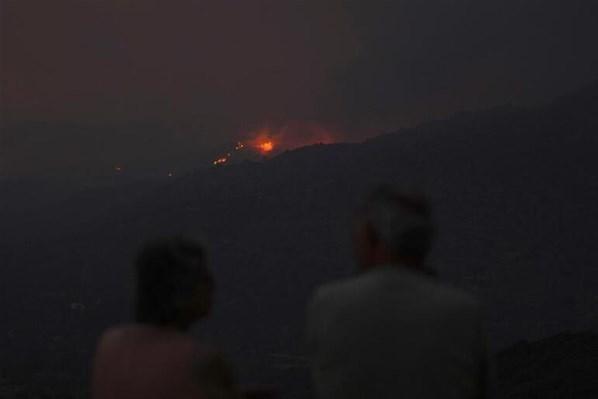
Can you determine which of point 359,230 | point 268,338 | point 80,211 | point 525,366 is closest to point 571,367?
point 525,366

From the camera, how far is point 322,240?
43.3 m

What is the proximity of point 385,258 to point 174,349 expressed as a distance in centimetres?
63

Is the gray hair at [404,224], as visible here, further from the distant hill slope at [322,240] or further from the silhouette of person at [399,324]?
the distant hill slope at [322,240]

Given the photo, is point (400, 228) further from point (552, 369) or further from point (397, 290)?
point (552, 369)

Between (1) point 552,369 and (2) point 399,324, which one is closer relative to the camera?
(2) point 399,324

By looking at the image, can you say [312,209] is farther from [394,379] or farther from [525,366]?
[394,379]

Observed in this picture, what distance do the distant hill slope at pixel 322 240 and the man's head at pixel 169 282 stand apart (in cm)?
2019

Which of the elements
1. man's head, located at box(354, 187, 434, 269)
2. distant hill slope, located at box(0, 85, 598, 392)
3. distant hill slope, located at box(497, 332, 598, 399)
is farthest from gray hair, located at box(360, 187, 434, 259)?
distant hill slope, located at box(0, 85, 598, 392)

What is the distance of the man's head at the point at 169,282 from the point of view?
2256 millimetres

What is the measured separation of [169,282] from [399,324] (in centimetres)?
65

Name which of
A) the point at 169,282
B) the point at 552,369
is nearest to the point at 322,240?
the point at 552,369

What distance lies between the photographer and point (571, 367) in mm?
14523

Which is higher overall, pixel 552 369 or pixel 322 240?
pixel 322 240

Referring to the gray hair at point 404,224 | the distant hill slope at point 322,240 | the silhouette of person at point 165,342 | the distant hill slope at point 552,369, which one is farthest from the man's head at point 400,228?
the distant hill slope at point 322,240
